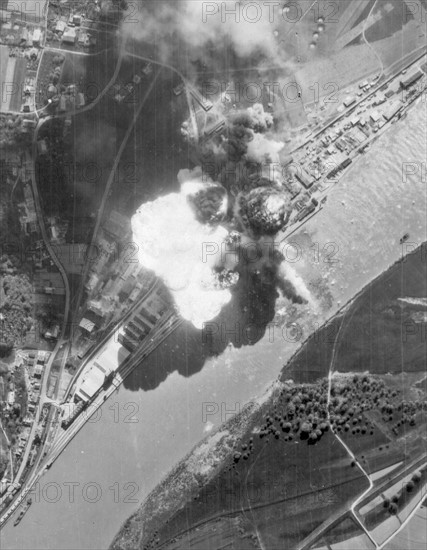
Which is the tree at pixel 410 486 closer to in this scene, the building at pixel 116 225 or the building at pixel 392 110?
the building at pixel 392 110

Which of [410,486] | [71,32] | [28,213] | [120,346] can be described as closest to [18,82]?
[71,32]

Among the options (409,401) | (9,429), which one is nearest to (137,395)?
(9,429)

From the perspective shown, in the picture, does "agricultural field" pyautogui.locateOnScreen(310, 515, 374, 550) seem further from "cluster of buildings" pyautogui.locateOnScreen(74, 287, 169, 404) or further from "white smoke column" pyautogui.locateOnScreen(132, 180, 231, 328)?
"cluster of buildings" pyautogui.locateOnScreen(74, 287, 169, 404)

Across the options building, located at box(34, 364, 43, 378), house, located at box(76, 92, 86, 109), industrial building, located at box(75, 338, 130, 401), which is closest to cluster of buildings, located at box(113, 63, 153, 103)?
house, located at box(76, 92, 86, 109)

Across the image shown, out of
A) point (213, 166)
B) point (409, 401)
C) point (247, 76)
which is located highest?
point (247, 76)

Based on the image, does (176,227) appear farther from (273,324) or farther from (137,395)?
(137,395)
